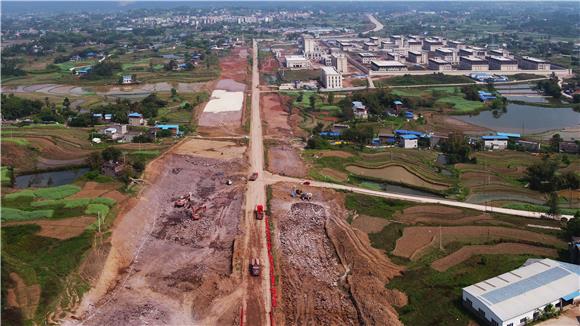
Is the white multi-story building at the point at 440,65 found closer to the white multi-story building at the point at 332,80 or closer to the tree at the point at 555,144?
the white multi-story building at the point at 332,80

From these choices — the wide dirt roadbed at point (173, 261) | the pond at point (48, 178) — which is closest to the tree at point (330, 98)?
the wide dirt roadbed at point (173, 261)

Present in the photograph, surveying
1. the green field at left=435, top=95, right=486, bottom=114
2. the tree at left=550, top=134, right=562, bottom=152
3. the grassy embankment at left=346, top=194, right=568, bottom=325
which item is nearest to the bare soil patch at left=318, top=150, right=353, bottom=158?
the grassy embankment at left=346, top=194, right=568, bottom=325

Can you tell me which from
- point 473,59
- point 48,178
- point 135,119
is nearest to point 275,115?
point 135,119

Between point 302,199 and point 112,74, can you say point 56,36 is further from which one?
point 302,199

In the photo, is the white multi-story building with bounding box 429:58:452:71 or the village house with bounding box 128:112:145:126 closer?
the village house with bounding box 128:112:145:126

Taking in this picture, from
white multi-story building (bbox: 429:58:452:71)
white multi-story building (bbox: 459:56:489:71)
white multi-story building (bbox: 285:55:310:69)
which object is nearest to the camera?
white multi-story building (bbox: 429:58:452:71)

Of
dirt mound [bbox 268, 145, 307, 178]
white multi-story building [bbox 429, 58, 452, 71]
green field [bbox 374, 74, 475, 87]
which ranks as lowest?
dirt mound [bbox 268, 145, 307, 178]

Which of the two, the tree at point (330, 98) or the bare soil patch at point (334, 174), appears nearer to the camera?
the bare soil patch at point (334, 174)

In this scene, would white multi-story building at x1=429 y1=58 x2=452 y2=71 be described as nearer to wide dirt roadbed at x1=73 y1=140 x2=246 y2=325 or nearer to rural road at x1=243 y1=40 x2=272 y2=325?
rural road at x1=243 y1=40 x2=272 y2=325
